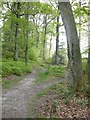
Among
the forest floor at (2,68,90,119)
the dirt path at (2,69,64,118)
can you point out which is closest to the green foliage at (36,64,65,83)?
the dirt path at (2,69,64,118)

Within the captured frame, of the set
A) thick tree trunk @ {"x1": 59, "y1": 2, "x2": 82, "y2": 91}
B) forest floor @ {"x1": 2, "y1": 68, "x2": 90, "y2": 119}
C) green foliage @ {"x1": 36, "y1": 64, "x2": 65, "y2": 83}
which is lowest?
forest floor @ {"x1": 2, "y1": 68, "x2": 90, "y2": 119}

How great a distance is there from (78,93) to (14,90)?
10.8ft

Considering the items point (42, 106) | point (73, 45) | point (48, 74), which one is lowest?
point (42, 106)

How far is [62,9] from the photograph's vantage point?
26.4 feet

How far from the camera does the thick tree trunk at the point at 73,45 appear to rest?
26.4ft

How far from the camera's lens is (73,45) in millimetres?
8156

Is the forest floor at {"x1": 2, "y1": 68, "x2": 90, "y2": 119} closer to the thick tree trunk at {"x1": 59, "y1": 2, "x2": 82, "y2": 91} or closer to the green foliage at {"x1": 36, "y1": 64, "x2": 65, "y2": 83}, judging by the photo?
the thick tree trunk at {"x1": 59, "y1": 2, "x2": 82, "y2": 91}

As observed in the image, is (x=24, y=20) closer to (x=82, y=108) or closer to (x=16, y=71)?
(x=16, y=71)

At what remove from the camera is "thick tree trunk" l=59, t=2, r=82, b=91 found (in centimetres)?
805

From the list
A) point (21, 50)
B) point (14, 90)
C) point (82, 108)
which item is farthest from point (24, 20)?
point (82, 108)

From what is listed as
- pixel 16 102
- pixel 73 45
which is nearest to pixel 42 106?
pixel 16 102

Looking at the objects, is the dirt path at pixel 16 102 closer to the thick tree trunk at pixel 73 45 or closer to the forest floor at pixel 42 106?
the forest floor at pixel 42 106

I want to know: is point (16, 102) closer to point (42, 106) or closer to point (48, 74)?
point (42, 106)

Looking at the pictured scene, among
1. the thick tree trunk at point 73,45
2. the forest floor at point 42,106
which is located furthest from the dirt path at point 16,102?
the thick tree trunk at point 73,45
